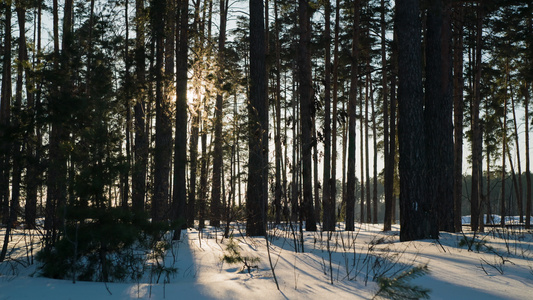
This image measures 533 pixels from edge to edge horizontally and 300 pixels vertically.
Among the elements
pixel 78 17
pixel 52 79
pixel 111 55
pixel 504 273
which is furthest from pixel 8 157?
pixel 78 17

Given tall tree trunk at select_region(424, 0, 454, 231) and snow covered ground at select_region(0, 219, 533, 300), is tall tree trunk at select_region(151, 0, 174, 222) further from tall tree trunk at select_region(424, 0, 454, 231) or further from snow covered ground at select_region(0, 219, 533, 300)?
tall tree trunk at select_region(424, 0, 454, 231)

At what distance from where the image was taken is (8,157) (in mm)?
5965

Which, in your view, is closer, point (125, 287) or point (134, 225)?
point (125, 287)

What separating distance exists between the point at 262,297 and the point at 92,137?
2.65 meters

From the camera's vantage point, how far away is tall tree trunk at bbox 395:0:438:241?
712cm

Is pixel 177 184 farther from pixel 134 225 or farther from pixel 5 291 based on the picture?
pixel 5 291

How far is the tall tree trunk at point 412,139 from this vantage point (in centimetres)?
712

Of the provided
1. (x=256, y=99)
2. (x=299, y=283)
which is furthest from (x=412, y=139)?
(x=299, y=283)

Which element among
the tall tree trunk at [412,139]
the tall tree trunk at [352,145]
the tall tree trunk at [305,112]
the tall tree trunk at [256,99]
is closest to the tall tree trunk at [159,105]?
the tall tree trunk at [256,99]

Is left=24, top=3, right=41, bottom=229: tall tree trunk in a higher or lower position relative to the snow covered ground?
higher

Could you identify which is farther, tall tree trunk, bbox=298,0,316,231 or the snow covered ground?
tall tree trunk, bbox=298,0,316,231

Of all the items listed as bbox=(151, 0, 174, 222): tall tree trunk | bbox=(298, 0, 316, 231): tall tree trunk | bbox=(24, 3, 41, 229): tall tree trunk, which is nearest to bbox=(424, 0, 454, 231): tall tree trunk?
bbox=(298, 0, 316, 231): tall tree trunk

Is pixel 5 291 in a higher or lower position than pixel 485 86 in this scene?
lower

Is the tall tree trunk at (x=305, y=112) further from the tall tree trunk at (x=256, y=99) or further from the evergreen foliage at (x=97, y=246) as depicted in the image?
the evergreen foliage at (x=97, y=246)
